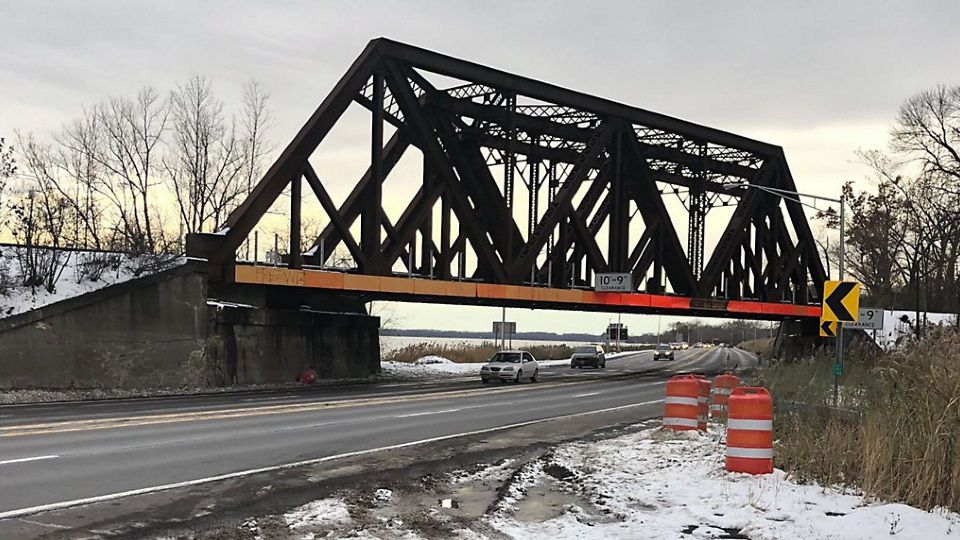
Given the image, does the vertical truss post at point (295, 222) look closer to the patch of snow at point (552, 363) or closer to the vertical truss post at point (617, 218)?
the vertical truss post at point (617, 218)

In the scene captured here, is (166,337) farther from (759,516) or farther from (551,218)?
(759,516)

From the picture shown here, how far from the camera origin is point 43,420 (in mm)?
16422

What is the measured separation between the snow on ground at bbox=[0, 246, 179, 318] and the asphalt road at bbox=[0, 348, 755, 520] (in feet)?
16.5

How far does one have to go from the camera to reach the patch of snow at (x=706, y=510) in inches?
314

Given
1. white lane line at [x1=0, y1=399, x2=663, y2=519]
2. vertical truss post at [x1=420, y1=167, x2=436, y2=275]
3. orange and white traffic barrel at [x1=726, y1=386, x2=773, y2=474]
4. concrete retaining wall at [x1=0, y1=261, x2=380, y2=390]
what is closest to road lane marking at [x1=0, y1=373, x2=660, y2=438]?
white lane line at [x1=0, y1=399, x2=663, y2=519]

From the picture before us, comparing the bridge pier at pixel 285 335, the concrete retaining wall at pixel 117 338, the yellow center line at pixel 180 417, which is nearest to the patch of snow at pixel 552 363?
the bridge pier at pixel 285 335

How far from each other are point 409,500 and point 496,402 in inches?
600

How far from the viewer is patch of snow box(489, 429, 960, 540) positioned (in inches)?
314

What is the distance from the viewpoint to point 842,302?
18.4 metres

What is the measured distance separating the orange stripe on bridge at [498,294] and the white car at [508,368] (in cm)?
264

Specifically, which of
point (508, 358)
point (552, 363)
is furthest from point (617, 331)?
point (508, 358)

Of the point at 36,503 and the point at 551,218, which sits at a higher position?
the point at 551,218

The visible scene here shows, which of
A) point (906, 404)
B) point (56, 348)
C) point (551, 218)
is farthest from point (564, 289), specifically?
point (906, 404)

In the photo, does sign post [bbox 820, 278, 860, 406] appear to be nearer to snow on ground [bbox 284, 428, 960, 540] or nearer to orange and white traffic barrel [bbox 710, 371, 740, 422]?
orange and white traffic barrel [bbox 710, 371, 740, 422]
